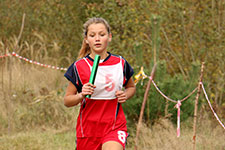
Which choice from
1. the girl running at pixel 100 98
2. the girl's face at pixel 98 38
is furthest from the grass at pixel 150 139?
the girl's face at pixel 98 38

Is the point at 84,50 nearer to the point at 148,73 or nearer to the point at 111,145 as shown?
the point at 111,145

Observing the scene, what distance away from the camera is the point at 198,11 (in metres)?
7.75

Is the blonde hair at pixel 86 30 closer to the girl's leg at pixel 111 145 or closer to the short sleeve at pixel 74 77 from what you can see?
the short sleeve at pixel 74 77

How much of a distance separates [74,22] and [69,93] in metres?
7.94

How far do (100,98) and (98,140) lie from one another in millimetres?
366

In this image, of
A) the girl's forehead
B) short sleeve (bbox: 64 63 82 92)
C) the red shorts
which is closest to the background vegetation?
the girl's forehead

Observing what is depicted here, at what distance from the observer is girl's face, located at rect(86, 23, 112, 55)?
358 cm

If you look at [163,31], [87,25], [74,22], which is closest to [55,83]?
[74,22]

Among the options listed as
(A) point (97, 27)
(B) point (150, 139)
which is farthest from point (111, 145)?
(B) point (150, 139)

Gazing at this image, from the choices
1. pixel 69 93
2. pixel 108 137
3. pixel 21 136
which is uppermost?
pixel 69 93

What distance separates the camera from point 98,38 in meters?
3.59

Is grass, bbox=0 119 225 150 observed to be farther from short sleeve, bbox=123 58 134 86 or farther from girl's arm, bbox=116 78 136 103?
short sleeve, bbox=123 58 134 86

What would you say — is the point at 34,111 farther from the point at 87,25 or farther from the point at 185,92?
the point at 87,25

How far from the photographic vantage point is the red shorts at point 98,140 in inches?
139
